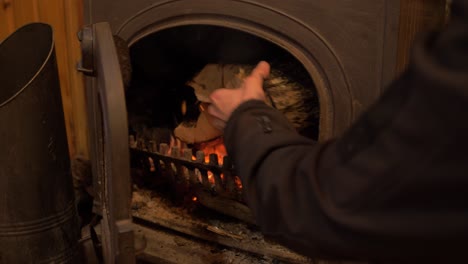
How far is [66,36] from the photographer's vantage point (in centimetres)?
176

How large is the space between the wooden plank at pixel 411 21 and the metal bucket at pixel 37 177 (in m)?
0.77

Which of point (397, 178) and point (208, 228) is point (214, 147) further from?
point (397, 178)

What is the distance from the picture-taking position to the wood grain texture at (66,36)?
5.69 ft

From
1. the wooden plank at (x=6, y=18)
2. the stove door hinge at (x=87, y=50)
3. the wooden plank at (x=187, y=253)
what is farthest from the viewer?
the wooden plank at (x=6, y=18)

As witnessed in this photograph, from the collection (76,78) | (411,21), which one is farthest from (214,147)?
(411,21)

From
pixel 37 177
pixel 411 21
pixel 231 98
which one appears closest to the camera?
pixel 231 98

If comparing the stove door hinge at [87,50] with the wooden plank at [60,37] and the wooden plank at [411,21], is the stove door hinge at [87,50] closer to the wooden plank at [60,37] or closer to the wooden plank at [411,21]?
the wooden plank at [411,21]

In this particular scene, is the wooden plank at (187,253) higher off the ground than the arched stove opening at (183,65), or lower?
lower

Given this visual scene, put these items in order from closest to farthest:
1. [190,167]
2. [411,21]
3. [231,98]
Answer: [231,98]
[411,21]
[190,167]

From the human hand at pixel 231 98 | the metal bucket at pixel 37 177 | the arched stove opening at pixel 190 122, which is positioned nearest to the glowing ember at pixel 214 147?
the arched stove opening at pixel 190 122

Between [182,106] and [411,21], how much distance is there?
802mm

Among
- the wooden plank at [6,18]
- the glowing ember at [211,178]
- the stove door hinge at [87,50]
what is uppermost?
the wooden plank at [6,18]

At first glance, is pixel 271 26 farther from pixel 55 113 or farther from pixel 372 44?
pixel 55 113

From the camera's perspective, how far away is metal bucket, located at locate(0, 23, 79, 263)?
130cm
